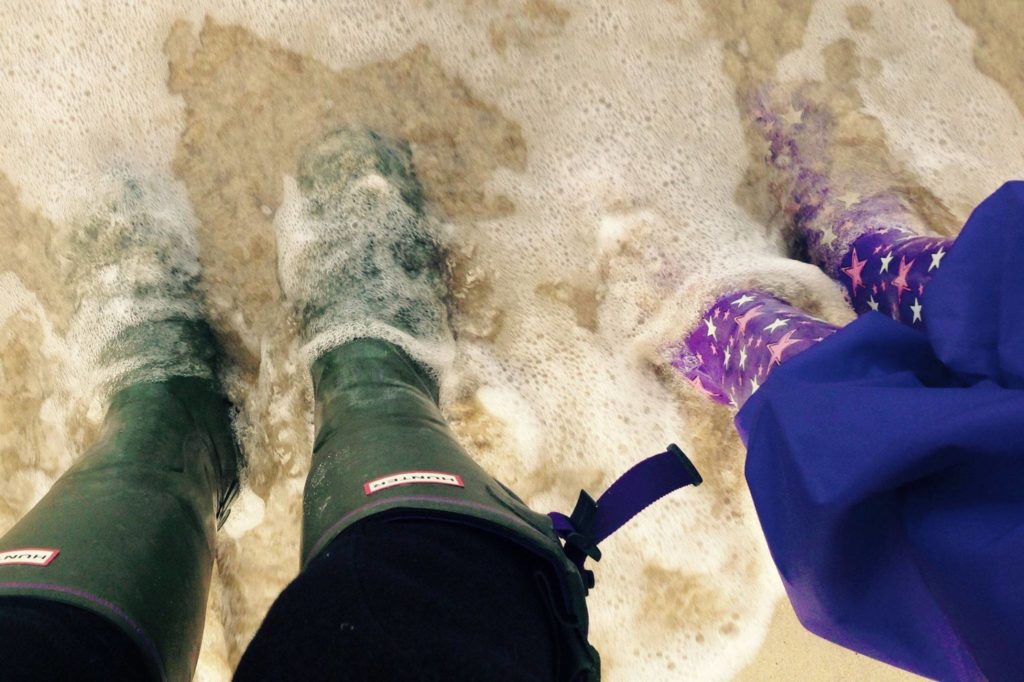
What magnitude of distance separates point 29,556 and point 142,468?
0.19 metres

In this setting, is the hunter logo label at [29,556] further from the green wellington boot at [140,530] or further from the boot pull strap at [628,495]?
the boot pull strap at [628,495]

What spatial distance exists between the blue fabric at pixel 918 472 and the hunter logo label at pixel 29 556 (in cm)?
64

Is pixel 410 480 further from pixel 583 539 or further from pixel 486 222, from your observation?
pixel 486 222

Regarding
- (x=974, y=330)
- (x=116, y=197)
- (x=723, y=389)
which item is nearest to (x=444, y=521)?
(x=974, y=330)

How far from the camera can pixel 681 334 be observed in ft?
3.95

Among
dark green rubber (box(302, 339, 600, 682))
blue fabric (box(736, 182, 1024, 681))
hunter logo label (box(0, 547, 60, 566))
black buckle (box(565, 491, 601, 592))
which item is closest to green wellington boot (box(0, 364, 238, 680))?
hunter logo label (box(0, 547, 60, 566))

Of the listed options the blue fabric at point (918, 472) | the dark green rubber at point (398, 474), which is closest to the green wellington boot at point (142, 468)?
the dark green rubber at point (398, 474)

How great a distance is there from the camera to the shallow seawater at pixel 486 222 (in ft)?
3.80

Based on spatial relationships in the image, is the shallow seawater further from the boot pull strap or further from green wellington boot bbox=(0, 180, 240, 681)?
the boot pull strap

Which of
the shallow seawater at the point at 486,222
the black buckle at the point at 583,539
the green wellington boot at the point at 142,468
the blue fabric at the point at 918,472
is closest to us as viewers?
the blue fabric at the point at 918,472

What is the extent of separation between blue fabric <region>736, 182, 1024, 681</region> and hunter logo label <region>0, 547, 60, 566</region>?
0.64 m

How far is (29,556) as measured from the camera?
1.96ft

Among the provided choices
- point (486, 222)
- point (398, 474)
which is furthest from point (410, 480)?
point (486, 222)

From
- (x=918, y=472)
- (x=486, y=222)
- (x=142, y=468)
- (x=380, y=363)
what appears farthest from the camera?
(x=486, y=222)
